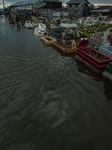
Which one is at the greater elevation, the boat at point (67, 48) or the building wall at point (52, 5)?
the building wall at point (52, 5)

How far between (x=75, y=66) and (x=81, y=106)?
5.65m

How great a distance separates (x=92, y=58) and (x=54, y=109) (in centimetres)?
635

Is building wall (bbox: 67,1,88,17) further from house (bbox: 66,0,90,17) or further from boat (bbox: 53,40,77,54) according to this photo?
boat (bbox: 53,40,77,54)

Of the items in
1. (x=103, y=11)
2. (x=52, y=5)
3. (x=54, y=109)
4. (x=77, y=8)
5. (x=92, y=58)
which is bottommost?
(x=54, y=109)

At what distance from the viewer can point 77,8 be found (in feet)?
196

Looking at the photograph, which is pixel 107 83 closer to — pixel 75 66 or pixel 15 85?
pixel 75 66

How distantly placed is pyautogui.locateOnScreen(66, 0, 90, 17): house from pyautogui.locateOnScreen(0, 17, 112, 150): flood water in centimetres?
5934

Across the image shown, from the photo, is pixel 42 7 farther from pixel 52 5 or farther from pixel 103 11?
pixel 103 11

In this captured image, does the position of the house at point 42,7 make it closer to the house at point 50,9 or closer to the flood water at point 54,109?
the house at point 50,9

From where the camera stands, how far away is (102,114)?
19.7ft

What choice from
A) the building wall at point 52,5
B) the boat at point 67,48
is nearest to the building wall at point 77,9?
the building wall at point 52,5

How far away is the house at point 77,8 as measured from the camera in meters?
58.2

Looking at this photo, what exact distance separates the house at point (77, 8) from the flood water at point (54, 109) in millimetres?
59336

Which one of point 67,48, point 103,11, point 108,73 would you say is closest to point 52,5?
point 103,11
